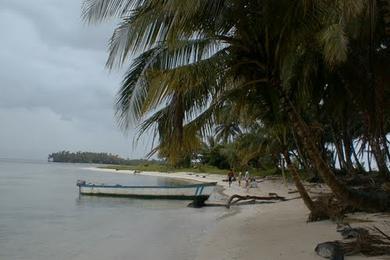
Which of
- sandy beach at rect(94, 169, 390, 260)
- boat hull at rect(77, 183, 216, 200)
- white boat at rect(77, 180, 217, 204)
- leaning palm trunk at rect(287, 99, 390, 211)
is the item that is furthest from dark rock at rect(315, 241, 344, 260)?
boat hull at rect(77, 183, 216, 200)

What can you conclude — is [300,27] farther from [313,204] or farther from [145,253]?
[145,253]

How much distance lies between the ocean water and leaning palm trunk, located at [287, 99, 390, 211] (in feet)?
13.3

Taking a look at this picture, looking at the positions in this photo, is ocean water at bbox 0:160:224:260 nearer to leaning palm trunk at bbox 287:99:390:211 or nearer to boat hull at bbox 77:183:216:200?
boat hull at bbox 77:183:216:200

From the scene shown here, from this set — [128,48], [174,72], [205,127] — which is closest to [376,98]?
[205,127]

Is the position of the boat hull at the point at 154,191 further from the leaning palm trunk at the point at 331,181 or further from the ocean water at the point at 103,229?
the leaning palm trunk at the point at 331,181

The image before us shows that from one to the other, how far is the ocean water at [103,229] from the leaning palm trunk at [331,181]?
4.06 metres

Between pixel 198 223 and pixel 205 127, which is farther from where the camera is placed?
pixel 198 223

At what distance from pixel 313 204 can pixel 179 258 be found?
3.60 meters

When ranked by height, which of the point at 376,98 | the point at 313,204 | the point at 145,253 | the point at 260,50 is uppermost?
the point at 260,50

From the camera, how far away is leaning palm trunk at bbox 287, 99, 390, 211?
29.3ft

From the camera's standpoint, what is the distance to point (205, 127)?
9.36 meters

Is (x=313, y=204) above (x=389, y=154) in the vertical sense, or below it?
below

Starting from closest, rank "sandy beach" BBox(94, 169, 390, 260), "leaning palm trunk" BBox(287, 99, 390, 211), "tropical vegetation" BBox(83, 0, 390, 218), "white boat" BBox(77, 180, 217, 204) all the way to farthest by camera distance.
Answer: "tropical vegetation" BBox(83, 0, 390, 218) < "leaning palm trunk" BBox(287, 99, 390, 211) < "sandy beach" BBox(94, 169, 390, 260) < "white boat" BBox(77, 180, 217, 204)

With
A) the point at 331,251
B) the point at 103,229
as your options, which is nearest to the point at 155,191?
the point at 103,229
